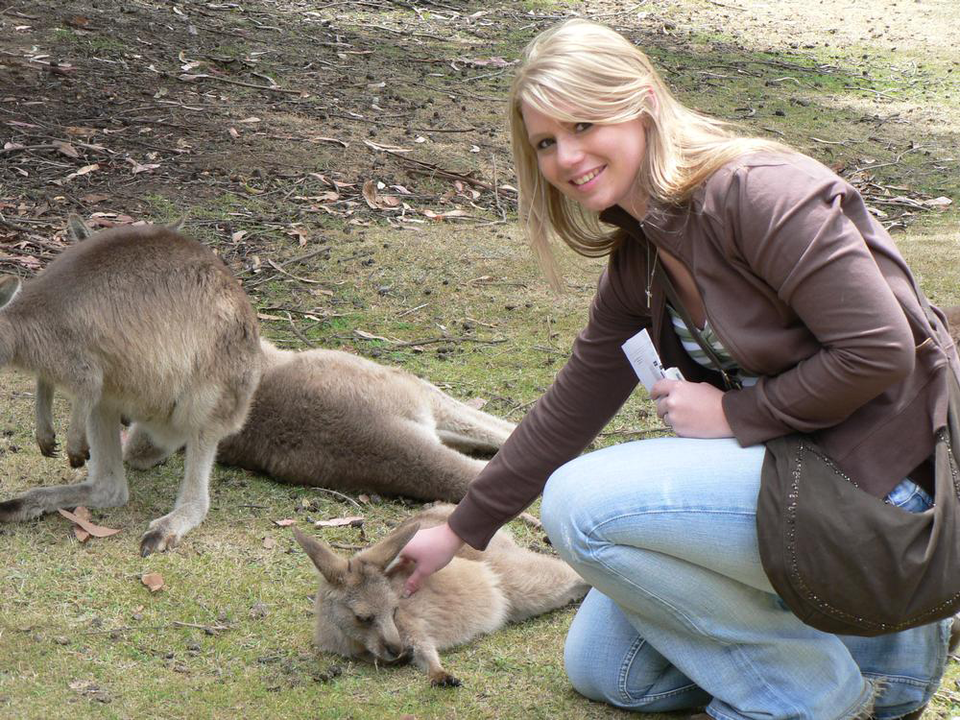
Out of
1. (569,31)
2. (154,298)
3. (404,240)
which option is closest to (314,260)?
(404,240)

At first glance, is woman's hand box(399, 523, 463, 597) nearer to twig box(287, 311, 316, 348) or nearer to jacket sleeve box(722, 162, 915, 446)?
jacket sleeve box(722, 162, 915, 446)

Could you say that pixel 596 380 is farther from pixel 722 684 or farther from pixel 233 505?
pixel 233 505

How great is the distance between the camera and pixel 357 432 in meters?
4.04

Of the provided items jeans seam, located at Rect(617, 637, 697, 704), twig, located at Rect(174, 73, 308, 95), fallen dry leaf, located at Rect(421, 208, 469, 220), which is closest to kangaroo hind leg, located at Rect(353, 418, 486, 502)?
jeans seam, located at Rect(617, 637, 697, 704)

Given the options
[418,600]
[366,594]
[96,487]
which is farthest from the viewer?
[96,487]

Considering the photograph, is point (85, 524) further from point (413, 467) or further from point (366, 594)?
point (366, 594)

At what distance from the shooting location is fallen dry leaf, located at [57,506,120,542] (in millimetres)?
3721

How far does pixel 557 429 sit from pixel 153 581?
4.65ft

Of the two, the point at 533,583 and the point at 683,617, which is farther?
the point at 533,583

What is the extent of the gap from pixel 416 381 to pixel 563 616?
143 centimetres

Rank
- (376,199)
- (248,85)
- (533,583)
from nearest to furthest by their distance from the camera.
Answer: (533,583) → (376,199) → (248,85)

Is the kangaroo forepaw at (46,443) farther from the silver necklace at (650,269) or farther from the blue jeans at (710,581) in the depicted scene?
the silver necklace at (650,269)

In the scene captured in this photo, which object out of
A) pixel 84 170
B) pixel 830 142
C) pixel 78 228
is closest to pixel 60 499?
pixel 78 228

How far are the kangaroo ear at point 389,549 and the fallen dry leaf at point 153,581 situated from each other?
27.9 inches
